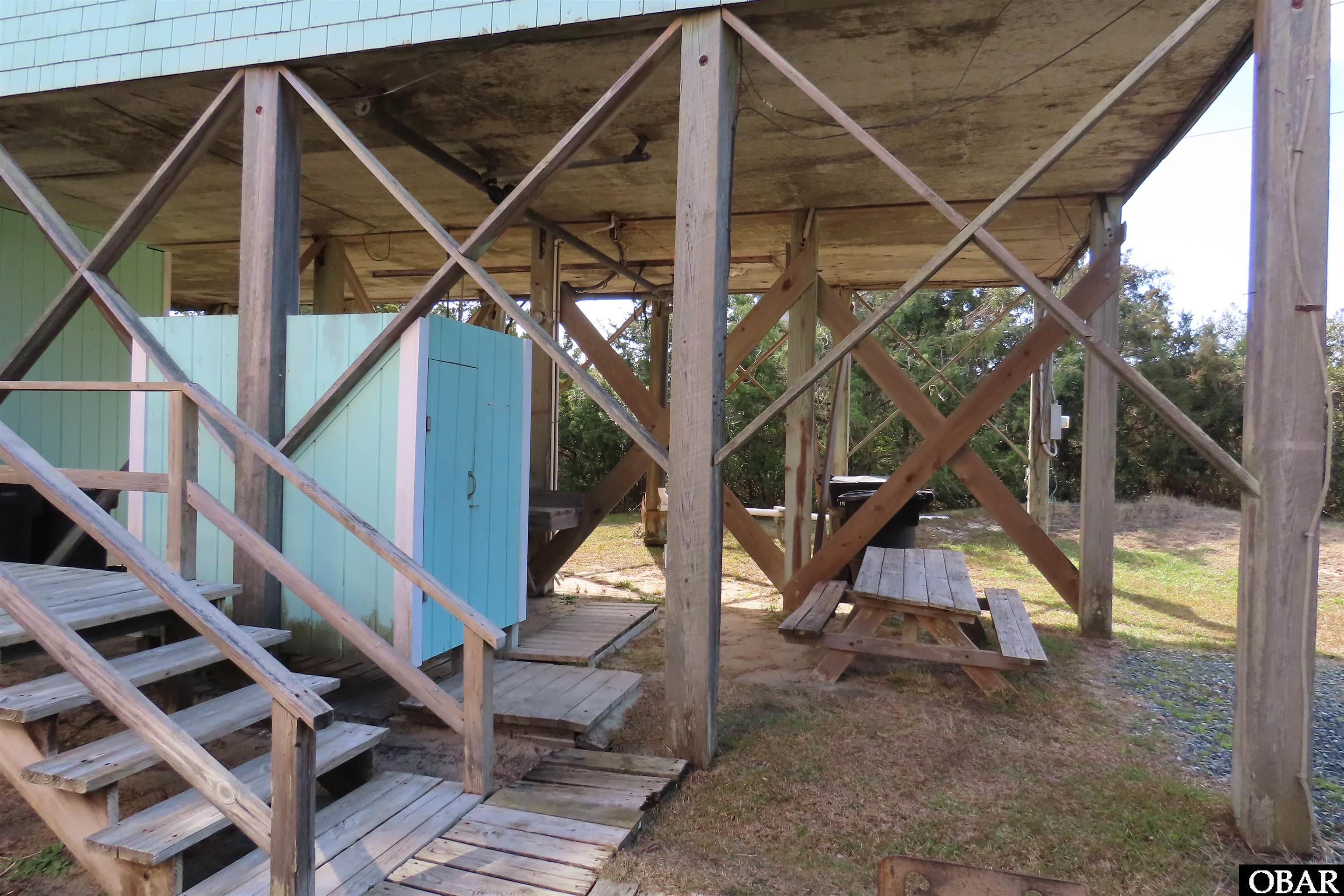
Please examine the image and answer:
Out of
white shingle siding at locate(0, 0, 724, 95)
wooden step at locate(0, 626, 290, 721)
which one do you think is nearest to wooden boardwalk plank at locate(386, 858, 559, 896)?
wooden step at locate(0, 626, 290, 721)

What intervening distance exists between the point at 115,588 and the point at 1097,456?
6.02 m

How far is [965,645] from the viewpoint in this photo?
15.5ft

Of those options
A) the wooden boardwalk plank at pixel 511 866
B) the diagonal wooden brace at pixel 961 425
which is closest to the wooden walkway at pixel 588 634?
the diagonal wooden brace at pixel 961 425

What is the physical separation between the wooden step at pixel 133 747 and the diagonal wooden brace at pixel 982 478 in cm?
400

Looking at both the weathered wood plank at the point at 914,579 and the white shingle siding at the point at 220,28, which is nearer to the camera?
the white shingle siding at the point at 220,28

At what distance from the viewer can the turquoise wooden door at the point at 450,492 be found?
3826 millimetres

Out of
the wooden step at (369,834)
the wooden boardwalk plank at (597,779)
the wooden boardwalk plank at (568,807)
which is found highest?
the wooden step at (369,834)

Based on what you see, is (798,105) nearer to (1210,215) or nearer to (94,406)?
(94,406)

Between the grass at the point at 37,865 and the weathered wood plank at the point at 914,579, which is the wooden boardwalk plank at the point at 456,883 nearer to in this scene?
the grass at the point at 37,865

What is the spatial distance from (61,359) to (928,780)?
659 centimetres

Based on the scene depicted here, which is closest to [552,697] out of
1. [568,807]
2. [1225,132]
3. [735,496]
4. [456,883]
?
[568,807]

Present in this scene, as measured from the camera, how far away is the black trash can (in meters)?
7.83

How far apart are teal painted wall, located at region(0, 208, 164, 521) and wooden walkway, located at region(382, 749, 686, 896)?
3887 mm

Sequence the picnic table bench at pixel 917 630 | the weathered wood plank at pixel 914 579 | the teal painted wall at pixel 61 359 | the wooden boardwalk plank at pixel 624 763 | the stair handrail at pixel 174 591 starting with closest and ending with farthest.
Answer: the stair handrail at pixel 174 591 < the wooden boardwalk plank at pixel 624 763 < the picnic table bench at pixel 917 630 < the weathered wood plank at pixel 914 579 < the teal painted wall at pixel 61 359
